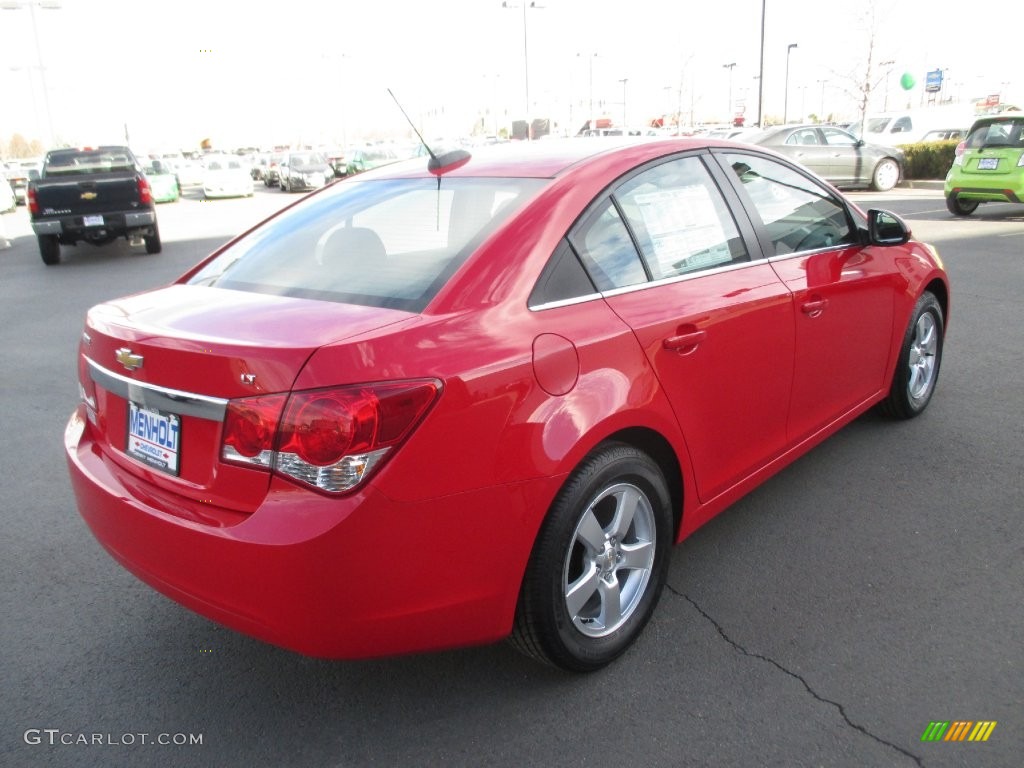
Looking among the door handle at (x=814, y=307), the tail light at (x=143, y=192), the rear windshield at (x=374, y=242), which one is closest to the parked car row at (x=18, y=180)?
the tail light at (x=143, y=192)

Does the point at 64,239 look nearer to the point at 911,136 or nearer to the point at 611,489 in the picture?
the point at 611,489

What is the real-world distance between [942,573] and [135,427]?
2937mm

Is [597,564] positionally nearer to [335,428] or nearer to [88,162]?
[335,428]

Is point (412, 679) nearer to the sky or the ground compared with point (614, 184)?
nearer to the ground

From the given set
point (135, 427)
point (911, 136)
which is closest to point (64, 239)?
point (135, 427)

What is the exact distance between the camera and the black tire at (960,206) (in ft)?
47.1

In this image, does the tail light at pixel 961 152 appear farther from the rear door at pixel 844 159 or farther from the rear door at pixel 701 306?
the rear door at pixel 701 306

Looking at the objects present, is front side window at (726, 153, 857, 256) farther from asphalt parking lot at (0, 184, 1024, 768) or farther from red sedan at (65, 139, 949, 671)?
asphalt parking lot at (0, 184, 1024, 768)

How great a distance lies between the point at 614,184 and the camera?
2.93 metres

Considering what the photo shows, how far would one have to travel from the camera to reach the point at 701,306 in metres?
2.98

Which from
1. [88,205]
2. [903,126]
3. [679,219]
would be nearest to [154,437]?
[679,219]

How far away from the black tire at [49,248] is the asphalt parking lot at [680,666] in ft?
36.3

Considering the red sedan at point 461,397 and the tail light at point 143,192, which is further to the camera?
the tail light at point 143,192

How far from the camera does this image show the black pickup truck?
534 inches
